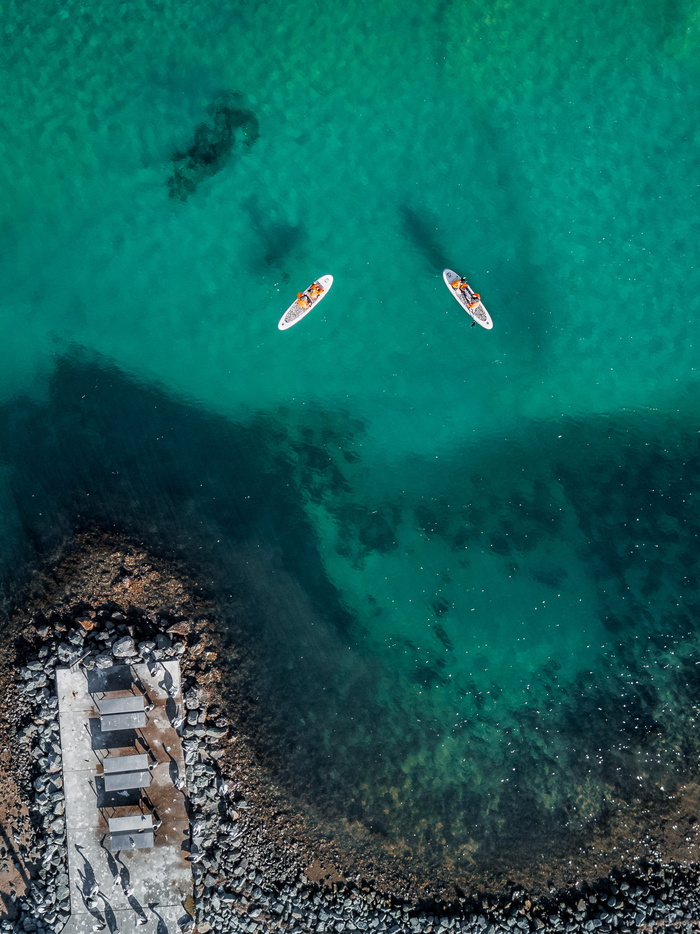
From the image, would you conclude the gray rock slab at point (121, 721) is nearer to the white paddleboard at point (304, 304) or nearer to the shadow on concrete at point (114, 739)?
the shadow on concrete at point (114, 739)

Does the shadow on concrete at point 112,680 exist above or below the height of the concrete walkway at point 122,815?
above

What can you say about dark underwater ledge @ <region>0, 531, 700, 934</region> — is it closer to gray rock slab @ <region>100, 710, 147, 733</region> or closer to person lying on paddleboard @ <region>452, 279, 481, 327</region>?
gray rock slab @ <region>100, 710, 147, 733</region>

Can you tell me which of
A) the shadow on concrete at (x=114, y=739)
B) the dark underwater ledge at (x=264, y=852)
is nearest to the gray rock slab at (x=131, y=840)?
the dark underwater ledge at (x=264, y=852)

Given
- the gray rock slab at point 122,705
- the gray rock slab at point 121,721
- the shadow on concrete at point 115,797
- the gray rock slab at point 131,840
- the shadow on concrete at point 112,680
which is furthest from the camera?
the shadow on concrete at point 112,680

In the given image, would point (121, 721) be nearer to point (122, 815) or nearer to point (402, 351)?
point (122, 815)

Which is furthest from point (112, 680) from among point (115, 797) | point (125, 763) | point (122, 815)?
point (122, 815)

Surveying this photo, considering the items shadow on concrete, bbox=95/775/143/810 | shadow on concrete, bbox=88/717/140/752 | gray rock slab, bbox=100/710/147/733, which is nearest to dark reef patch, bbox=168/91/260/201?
gray rock slab, bbox=100/710/147/733
